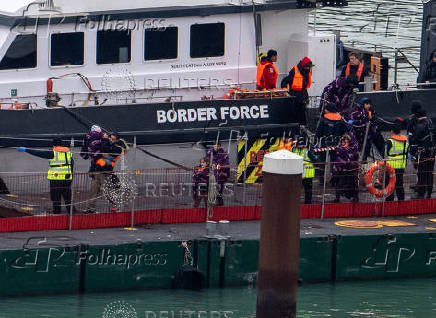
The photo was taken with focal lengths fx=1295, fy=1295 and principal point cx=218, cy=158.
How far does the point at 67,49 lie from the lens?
20.8m

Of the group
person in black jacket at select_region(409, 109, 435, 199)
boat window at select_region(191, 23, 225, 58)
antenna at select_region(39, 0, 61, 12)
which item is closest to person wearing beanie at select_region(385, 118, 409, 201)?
person in black jacket at select_region(409, 109, 435, 199)

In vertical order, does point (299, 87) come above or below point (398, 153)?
above

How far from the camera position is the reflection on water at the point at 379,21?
1882 inches

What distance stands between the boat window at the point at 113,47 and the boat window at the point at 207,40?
1148 millimetres

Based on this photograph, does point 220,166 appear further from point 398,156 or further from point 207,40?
point 207,40

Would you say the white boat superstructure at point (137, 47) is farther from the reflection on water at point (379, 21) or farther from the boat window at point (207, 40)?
the reflection on water at point (379, 21)

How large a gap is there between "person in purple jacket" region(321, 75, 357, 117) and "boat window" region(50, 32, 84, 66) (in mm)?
4152

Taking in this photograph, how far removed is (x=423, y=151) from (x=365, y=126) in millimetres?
1127

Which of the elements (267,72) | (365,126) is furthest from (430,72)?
(267,72)

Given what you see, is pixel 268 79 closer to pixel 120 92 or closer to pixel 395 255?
pixel 120 92

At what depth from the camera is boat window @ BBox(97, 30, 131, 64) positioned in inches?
825

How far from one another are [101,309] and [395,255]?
14.9ft

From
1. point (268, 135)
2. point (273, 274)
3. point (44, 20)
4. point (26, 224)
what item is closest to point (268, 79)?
point (268, 135)

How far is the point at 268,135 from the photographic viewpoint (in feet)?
71.1
